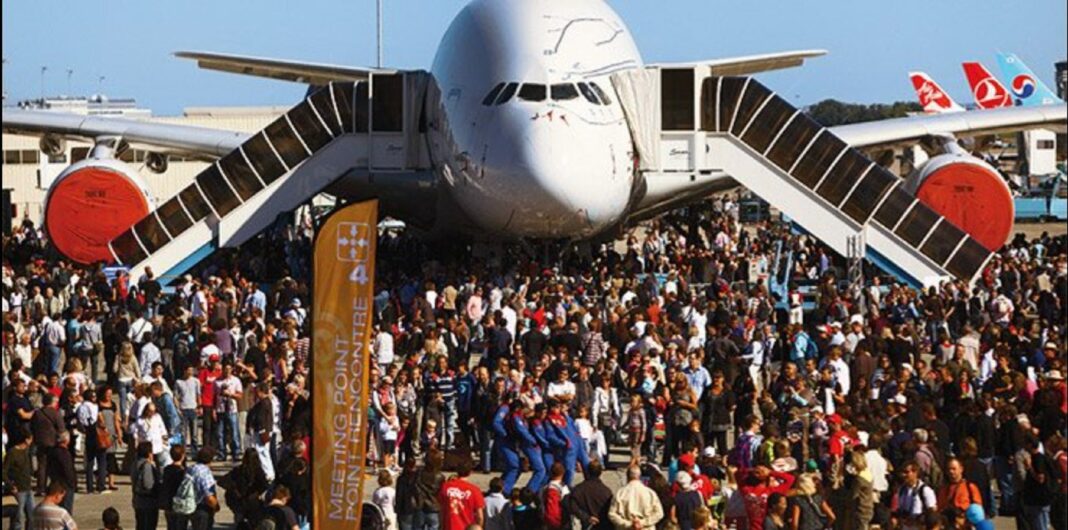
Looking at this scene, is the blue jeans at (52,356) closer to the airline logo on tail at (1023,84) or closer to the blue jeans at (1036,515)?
the blue jeans at (1036,515)

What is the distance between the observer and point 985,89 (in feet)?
323

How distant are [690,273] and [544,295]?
7.12 meters

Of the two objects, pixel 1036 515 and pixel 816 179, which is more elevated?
pixel 816 179

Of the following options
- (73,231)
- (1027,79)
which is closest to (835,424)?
(73,231)

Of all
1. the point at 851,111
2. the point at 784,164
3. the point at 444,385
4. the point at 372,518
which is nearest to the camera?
the point at 372,518

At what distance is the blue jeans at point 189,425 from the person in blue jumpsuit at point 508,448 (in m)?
4.02

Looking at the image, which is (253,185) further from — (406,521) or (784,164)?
(406,521)

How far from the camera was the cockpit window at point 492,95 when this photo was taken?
101ft

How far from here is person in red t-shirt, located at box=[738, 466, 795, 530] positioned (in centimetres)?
1573

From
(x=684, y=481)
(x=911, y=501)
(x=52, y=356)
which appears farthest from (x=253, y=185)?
(x=911, y=501)

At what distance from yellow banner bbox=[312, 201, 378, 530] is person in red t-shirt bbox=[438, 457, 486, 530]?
199 cm

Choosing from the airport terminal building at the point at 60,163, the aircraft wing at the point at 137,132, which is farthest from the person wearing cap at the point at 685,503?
the airport terminal building at the point at 60,163

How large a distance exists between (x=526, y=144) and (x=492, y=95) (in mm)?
1665

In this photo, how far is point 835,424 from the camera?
699 inches
